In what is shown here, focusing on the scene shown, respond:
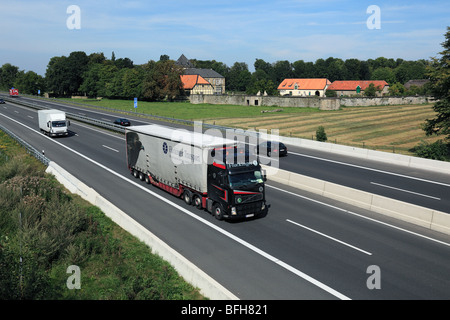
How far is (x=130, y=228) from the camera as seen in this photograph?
58.2 feet

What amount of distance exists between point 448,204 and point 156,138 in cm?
1849

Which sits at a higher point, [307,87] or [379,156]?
[307,87]

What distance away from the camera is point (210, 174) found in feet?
62.0

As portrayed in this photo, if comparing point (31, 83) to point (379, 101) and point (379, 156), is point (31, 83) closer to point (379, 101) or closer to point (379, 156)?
point (379, 101)

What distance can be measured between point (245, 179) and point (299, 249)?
457 cm

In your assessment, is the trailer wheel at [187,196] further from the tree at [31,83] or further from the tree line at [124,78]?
the tree at [31,83]

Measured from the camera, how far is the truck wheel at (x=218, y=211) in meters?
18.5

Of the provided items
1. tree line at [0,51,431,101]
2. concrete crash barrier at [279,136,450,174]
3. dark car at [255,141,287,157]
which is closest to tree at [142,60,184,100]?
tree line at [0,51,431,101]

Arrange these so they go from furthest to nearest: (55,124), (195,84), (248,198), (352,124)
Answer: (195,84) → (352,124) → (55,124) → (248,198)

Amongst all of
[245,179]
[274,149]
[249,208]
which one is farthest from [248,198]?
[274,149]

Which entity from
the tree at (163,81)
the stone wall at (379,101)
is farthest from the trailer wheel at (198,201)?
the tree at (163,81)

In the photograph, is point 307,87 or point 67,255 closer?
point 67,255

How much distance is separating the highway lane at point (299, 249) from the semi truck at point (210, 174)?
84cm

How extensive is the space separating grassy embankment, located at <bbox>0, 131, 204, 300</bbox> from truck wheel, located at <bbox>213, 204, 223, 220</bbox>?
4301 millimetres
